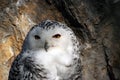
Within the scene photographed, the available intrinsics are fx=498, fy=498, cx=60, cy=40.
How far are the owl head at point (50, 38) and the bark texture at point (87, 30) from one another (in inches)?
34.0

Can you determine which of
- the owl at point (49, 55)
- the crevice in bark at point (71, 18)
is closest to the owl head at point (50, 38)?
the owl at point (49, 55)

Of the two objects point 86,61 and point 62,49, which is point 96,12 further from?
point 62,49

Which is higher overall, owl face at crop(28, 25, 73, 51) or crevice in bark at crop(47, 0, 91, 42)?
crevice in bark at crop(47, 0, 91, 42)

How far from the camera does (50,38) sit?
4234 millimetres

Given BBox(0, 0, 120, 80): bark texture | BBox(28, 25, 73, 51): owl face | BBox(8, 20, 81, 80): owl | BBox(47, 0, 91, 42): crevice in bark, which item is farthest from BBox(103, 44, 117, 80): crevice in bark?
BBox(28, 25, 73, 51): owl face

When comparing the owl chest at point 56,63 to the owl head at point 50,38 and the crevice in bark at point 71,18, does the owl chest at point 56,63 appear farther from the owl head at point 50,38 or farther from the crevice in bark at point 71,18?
the crevice in bark at point 71,18

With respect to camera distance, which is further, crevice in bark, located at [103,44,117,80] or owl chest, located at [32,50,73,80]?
crevice in bark, located at [103,44,117,80]

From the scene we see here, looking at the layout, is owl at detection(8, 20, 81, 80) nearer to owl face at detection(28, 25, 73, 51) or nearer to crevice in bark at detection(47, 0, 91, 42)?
owl face at detection(28, 25, 73, 51)

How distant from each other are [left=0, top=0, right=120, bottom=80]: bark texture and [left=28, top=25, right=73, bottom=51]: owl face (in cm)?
90

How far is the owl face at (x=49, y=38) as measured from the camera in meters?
4.24

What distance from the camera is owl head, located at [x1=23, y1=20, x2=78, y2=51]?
13.9 ft

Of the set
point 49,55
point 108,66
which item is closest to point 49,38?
point 49,55

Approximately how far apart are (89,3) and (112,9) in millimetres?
255

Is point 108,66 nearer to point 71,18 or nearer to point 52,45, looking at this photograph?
point 71,18
